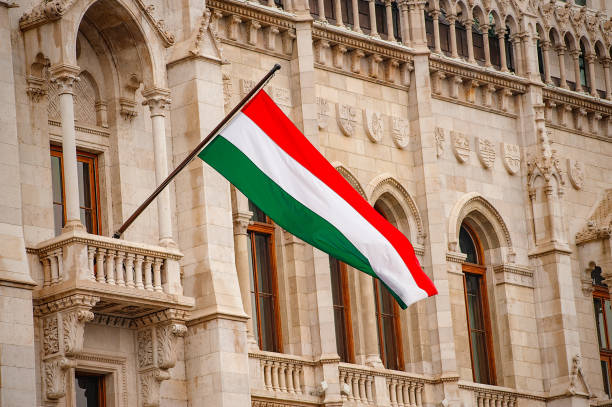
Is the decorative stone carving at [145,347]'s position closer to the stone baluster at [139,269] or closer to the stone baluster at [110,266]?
the stone baluster at [139,269]

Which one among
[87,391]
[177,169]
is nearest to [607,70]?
[177,169]

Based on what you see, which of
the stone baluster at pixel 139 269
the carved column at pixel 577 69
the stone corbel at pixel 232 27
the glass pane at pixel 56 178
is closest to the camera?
the stone baluster at pixel 139 269

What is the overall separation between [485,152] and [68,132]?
14.0 m

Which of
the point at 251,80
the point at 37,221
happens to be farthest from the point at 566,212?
the point at 37,221

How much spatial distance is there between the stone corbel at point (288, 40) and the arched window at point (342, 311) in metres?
4.35

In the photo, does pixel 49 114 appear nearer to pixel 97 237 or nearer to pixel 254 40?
pixel 97 237

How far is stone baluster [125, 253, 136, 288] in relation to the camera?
98.6ft

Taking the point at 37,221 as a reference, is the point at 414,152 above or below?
above

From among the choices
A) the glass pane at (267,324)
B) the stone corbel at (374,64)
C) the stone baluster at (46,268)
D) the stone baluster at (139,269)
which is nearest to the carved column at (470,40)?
the stone corbel at (374,64)

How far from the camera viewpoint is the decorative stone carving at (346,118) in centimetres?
3828

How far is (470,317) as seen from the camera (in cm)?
4088

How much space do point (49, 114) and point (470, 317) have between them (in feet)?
43.2

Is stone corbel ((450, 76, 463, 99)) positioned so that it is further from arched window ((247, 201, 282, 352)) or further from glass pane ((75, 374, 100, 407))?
glass pane ((75, 374, 100, 407))

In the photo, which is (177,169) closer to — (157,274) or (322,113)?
(157,274)
